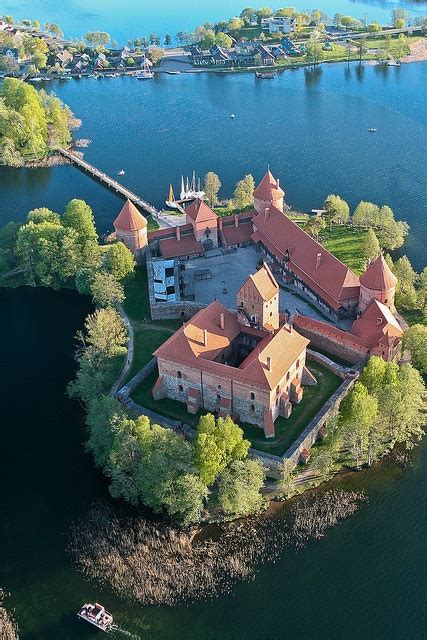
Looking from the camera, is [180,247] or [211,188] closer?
[180,247]

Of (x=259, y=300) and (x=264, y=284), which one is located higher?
(x=264, y=284)

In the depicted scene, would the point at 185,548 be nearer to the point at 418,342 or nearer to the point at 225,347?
the point at 225,347

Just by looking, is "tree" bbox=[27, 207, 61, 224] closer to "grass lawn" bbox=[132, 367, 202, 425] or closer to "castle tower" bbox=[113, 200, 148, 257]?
"castle tower" bbox=[113, 200, 148, 257]

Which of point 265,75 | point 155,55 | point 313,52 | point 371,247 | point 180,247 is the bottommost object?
point 371,247

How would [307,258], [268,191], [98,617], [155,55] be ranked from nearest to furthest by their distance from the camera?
1. [98,617]
2. [307,258]
3. [268,191]
4. [155,55]

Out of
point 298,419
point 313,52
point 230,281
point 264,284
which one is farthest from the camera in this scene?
point 313,52

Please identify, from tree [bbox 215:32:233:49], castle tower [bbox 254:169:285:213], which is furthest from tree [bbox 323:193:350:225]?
tree [bbox 215:32:233:49]

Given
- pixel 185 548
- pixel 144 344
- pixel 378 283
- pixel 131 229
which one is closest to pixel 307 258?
pixel 378 283
